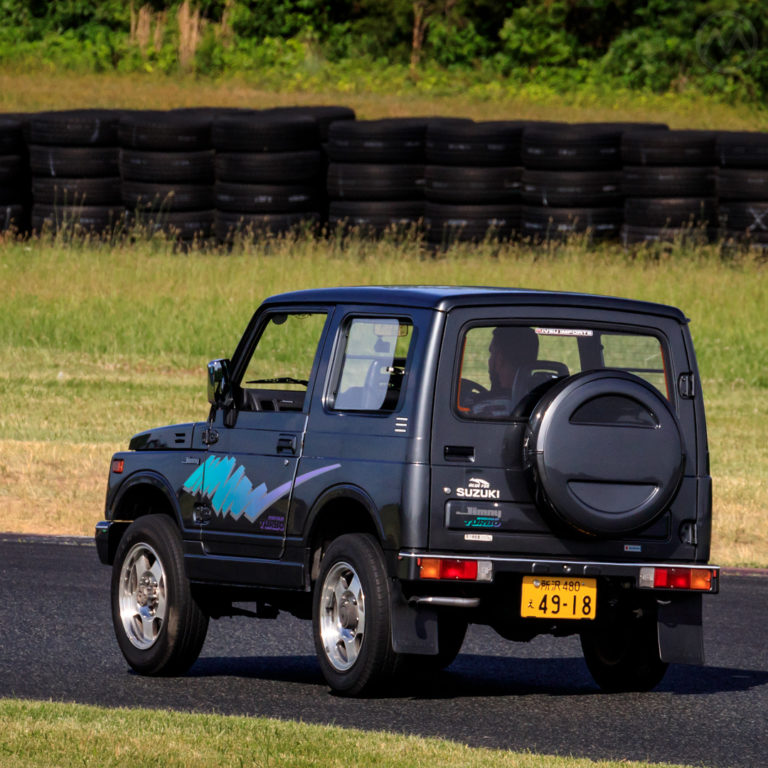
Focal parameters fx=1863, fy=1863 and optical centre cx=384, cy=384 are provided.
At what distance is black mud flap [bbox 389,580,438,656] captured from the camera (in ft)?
27.0

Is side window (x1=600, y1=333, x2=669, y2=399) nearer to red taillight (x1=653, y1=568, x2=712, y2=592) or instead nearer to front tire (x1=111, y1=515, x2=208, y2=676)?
red taillight (x1=653, y1=568, x2=712, y2=592)

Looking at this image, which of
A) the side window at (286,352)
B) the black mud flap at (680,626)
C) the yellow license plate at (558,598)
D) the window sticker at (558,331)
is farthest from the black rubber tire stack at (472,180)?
the yellow license plate at (558,598)

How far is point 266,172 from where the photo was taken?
29203mm

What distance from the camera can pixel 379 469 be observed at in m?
8.47

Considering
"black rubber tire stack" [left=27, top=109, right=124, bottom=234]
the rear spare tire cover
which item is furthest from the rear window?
"black rubber tire stack" [left=27, top=109, right=124, bottom=234]

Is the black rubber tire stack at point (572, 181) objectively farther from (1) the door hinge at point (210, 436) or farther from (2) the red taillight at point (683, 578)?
(2) the red taillight at point (683, 578)

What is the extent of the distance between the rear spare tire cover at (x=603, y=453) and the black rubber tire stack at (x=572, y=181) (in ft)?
66.6

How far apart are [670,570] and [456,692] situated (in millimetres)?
1331

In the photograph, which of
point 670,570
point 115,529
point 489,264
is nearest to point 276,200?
point 489,264

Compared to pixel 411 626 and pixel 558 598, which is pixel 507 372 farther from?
pixel 411 626

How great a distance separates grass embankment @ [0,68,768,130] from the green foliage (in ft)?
6.41

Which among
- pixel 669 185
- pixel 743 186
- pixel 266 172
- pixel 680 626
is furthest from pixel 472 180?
pixel 680 626

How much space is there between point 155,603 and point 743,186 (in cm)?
1980

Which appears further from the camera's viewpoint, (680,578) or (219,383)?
(219,383)
